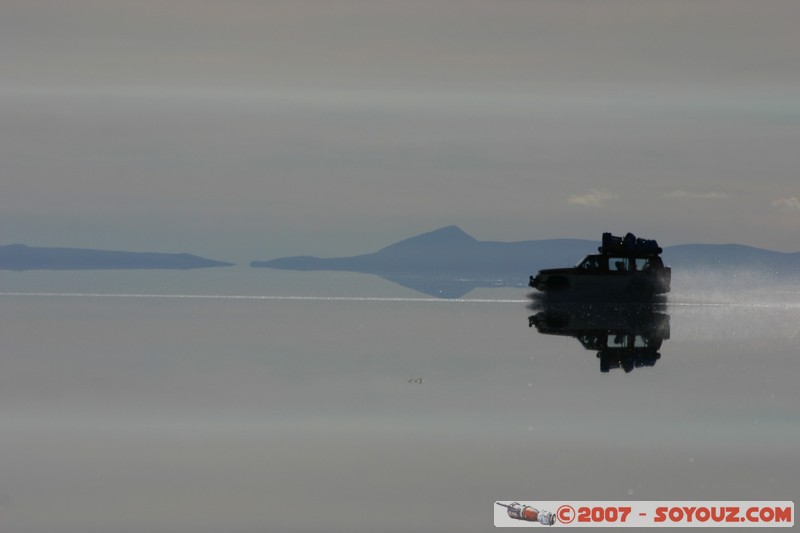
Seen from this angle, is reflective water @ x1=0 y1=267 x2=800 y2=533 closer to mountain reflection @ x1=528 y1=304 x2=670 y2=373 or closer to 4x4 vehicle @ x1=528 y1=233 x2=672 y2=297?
mountain reflection @ x1=528 y1=304 x2=670 y2=373

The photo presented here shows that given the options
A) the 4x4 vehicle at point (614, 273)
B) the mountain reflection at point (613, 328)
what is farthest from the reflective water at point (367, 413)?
the 4x4 vehicle at point (614, 273)

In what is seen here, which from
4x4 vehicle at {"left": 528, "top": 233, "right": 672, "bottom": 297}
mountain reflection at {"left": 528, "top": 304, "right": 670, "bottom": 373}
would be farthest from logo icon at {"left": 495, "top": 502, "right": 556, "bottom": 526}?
4x4 vehicle at {"left": 528, "top": 233, "right": 672, "bottom": 297}

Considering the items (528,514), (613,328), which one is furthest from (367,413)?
(613,328)

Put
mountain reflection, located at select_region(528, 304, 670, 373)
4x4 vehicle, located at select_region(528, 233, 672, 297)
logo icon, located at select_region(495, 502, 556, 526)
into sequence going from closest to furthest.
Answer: logo icon, located at select_region(495, 502, 556, 526)
mountain reflection, located at select_region(528, 304, 670, 373)
4x4 vehicle, located at select_region(528, 233, 672, 297)

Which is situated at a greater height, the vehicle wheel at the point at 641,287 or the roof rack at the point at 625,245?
the roof rack at the point at 625,245

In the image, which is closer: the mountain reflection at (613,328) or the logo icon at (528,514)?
the logo icon at (528,514)

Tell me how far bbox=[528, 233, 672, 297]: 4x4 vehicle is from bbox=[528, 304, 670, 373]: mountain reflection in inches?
37.8

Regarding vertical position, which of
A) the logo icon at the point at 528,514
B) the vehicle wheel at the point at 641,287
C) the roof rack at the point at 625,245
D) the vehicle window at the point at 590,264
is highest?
the roof rack at the point at 625,245

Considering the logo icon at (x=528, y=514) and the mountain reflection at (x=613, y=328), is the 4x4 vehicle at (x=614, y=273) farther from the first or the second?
the logo icon at (x=528, y=514)

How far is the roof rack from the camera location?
62.9 meters

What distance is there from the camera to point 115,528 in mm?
13102

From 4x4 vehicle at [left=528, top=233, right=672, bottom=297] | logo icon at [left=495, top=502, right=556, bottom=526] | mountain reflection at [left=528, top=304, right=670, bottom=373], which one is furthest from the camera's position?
4x4 vehicle at [left=528, top=233, right=672, bottom=297]

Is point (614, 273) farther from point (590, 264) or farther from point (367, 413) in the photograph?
point (367, 413)

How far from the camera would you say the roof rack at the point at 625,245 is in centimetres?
6288
